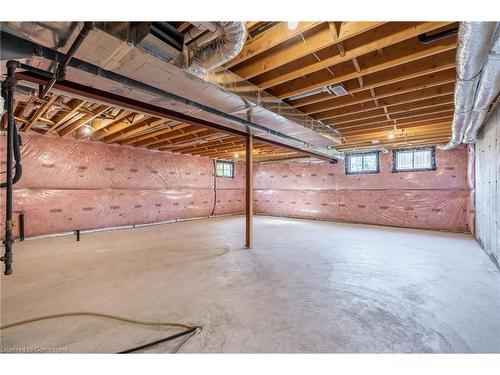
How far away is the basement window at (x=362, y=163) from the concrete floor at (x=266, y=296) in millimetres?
3283

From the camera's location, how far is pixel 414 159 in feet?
20.7

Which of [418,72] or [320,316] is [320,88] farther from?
[320,316]

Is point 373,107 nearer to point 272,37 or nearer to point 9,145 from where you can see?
point 272,37

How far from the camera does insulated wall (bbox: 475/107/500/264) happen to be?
296cm

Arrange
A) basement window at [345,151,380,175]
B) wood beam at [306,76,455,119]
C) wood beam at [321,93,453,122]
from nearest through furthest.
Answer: wood beam at [306,76,455,119] → wood beam at [321,93,453,122] → basement window at [345,151,380,175]

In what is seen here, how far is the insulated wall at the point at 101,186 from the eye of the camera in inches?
190

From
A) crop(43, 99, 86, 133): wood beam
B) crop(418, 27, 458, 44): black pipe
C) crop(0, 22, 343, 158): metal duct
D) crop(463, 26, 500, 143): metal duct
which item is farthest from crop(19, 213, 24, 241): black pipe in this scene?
crop(463, 26, 500, 143): metal duct

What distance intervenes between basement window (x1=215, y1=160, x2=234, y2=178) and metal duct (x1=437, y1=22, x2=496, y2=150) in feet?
23.8

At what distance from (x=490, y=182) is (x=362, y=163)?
3933mm

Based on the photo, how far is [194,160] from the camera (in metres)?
7.93

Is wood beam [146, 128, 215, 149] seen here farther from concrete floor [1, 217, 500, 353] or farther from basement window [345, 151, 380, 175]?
basement window [345, 151, 380, 175]

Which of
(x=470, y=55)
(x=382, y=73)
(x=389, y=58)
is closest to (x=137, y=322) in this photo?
Result: (x=470, y=55)

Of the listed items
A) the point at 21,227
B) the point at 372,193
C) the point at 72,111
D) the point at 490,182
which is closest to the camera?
the point at 490,182
